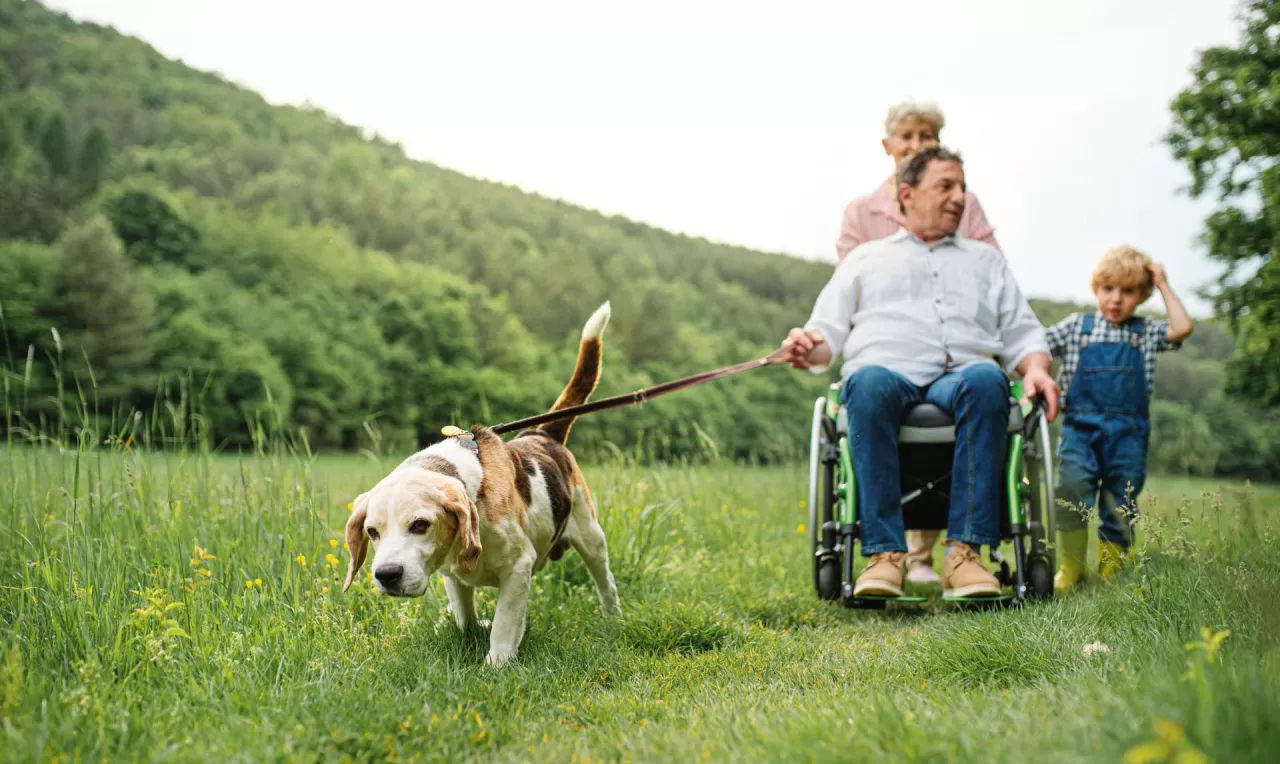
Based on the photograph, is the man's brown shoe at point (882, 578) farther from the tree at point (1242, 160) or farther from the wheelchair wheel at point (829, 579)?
the tree at point (1242, 160)

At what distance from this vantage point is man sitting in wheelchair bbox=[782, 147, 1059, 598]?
366 centimetres

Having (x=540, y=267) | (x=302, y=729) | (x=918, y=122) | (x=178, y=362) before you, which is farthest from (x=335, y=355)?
(x=302, y=729)

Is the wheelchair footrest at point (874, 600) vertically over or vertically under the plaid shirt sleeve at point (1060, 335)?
under

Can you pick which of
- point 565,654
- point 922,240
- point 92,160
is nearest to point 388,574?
point 565,654

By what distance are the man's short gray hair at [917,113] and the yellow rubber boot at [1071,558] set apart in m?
2.21

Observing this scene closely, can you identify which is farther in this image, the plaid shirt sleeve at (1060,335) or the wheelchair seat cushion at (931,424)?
the plaid shirt sleeve at (1060,335)

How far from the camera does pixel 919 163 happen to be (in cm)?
421

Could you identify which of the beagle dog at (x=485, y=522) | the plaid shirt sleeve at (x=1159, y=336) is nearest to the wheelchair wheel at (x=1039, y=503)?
the plaid shirt sleeve at (x=1159, y=336)

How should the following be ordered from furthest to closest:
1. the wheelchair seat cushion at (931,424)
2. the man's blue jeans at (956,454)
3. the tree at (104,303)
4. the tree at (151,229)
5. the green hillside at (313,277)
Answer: the tree at (151,229) → the green hillside at (313,277) → the tree at (104,303) → the wheelchair seat cushion at (931,424) → the man's blue jeans at (956,454)

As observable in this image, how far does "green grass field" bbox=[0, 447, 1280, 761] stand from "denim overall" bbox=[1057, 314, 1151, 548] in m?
0.51

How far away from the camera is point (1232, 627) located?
2.32m

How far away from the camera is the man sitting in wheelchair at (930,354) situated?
12.0 feet

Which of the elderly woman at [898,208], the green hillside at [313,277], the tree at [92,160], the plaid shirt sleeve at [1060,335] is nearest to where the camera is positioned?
the plaid shirt sleeve at [1060,335]

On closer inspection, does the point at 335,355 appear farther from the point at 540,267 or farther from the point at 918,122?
the point at 918,122
